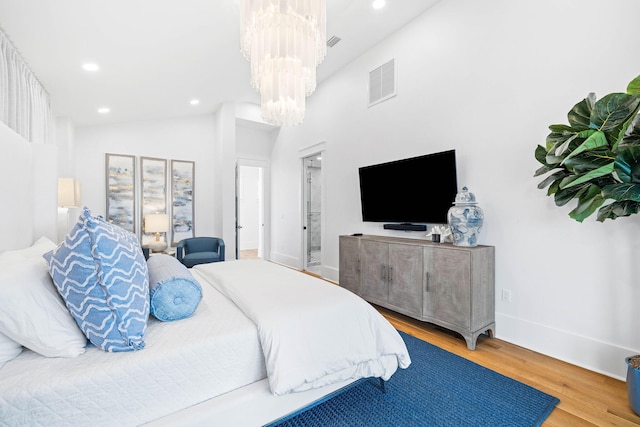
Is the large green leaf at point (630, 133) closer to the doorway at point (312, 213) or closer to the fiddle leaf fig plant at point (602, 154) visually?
the fiddle leaf fig plant at point (602, 154)

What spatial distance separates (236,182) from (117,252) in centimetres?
446

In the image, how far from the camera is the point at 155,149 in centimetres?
539

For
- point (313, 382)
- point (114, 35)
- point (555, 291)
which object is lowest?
point (313, 382)

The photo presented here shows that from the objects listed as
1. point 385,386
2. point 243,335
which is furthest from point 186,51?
point 385,386

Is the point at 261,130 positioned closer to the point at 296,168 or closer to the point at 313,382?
the point at 296,168

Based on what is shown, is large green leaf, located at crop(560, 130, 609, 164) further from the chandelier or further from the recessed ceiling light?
the recessed ceiling light

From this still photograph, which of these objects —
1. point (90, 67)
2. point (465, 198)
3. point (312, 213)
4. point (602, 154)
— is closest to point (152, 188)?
point (90, 67)

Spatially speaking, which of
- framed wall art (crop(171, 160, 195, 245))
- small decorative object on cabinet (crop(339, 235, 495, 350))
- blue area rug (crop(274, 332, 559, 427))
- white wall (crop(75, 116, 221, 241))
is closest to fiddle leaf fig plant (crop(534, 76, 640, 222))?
small decorative object on cabinet (crop(339, 235, 495, 350))

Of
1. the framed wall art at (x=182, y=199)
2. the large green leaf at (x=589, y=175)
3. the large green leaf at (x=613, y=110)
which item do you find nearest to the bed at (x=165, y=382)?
the large green leaf at (x=589, y=175)

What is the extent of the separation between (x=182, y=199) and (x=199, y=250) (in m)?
1.37

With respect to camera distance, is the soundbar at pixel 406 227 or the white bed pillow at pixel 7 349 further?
the soundbar at pixel 406 227

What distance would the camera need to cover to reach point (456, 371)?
2.11m

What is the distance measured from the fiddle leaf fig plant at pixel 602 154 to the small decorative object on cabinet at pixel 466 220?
70cm

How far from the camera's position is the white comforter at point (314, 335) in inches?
54.2
